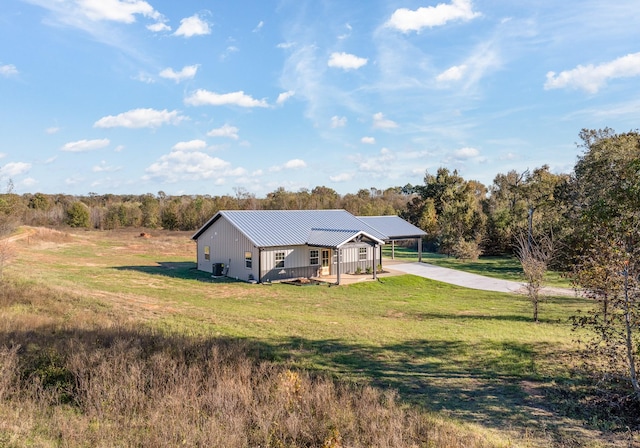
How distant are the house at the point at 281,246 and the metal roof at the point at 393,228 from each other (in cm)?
388

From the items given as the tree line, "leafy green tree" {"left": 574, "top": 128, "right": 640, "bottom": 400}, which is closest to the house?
the tree line

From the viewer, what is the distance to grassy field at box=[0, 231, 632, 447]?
761 centimetres

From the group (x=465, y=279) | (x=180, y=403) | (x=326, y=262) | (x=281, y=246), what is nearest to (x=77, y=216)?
(x=281, y=246)

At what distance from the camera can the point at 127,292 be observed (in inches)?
778

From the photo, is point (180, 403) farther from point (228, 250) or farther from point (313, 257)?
point (228, 250)

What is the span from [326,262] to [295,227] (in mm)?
3508

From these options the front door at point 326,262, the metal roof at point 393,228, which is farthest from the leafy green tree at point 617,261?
the metal roof at point 393,228

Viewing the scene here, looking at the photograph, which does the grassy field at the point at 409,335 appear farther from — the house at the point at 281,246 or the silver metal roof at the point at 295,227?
the silver metal roof at the point at 295,227

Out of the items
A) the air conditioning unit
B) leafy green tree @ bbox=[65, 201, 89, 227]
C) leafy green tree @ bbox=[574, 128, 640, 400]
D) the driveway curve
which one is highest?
leafy green tree @ bbox=[65, 201, 89, 227]

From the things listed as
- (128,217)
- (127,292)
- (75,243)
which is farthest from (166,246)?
(128,217)

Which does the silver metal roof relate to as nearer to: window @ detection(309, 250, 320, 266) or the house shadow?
window @ detection(309, 250, 320, 266)

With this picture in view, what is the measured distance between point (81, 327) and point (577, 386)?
471 inches

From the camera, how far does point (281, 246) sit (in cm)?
2788

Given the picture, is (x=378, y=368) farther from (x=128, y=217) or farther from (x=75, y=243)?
(x=128, y=217)
